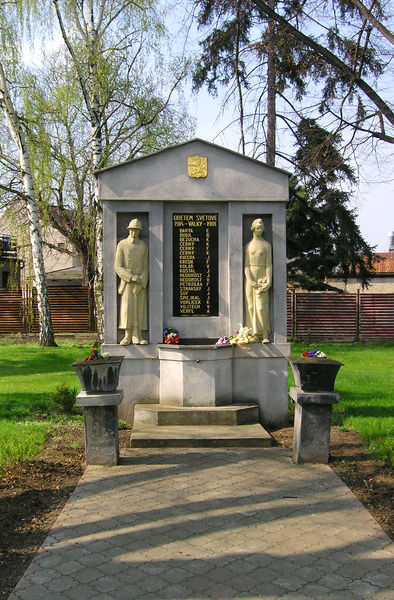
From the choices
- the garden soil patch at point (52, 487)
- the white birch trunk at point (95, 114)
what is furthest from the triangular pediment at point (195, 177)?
the white birch trunk at point (95, 114)

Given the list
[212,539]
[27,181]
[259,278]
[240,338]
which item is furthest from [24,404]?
[27,181]

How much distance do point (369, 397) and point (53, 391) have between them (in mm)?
5859

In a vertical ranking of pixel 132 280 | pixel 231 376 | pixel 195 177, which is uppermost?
pixel 195 177

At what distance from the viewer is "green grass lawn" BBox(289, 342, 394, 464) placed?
799 cm

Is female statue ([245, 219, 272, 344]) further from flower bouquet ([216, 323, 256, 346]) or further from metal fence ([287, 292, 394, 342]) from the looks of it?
metal fence ([287, 292, 394, 342])

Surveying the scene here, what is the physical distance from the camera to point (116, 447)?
6.69 m

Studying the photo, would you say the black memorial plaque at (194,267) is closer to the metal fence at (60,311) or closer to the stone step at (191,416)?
the stone step at (191,416)

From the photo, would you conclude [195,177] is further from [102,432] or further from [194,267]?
[102,432]

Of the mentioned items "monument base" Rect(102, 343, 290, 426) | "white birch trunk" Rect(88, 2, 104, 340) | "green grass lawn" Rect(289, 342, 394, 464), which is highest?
"white birch trunk" Rect(88, 2, 104, 340)

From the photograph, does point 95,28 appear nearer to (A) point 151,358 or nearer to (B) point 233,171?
(B) point 233,171

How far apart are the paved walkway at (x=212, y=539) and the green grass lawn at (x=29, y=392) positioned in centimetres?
151

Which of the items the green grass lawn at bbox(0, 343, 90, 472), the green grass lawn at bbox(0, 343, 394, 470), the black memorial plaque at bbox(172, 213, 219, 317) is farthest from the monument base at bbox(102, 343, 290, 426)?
the green grass lawn at bbox(0, 343, 90, 472)

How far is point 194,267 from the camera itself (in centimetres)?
912

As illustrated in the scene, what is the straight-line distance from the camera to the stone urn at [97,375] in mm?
6656
